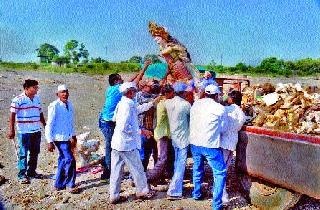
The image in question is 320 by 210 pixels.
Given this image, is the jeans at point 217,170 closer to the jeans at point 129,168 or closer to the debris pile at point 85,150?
the jeans at point 129,168

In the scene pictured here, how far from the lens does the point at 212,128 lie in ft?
20.1

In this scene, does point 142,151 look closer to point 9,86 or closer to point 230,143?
point 230,143

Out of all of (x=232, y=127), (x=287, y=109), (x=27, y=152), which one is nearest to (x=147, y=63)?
(x=232, y=127)

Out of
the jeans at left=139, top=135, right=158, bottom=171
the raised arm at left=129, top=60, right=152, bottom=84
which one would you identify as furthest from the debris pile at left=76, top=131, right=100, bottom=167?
the raised arm at left=129, top=60, right=152, bottom=84

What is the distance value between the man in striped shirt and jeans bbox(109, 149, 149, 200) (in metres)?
1.93

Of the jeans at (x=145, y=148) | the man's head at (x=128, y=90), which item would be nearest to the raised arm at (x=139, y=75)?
the man's head at (x=128, y=90)

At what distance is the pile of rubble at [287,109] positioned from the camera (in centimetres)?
589

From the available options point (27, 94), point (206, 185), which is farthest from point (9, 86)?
point (206, 185)

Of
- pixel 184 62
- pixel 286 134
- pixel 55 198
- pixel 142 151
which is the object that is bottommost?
pixel 55 198

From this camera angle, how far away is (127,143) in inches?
254

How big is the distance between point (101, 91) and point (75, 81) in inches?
163

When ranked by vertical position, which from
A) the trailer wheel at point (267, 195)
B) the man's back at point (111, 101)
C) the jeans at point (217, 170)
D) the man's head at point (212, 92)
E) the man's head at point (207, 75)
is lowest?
the trailer wheel at point (267, 195)

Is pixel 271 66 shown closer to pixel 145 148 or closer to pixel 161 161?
pixel 145 148

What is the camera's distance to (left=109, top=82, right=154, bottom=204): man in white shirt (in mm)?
6434
